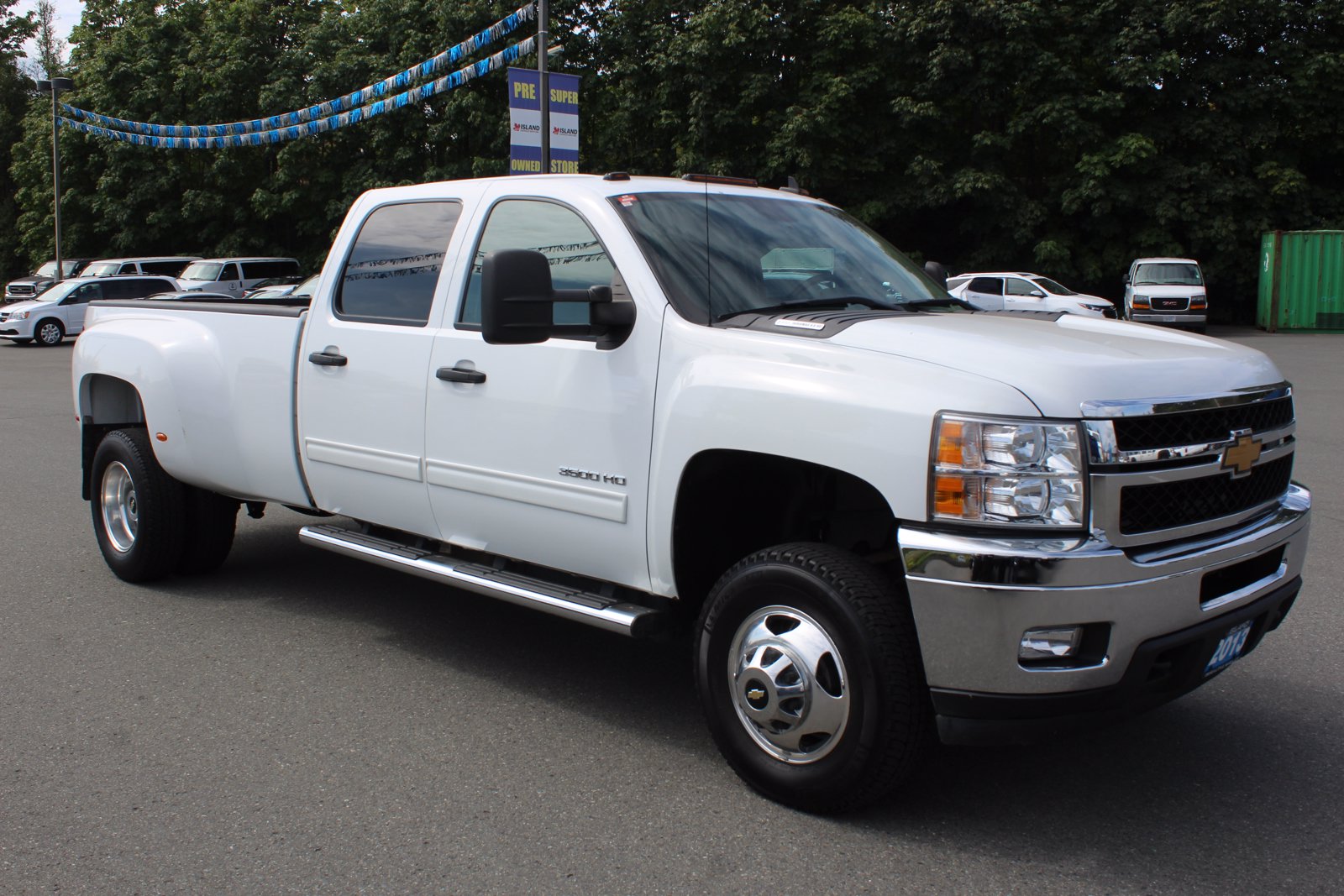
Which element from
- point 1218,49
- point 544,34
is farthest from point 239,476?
point 1218,49

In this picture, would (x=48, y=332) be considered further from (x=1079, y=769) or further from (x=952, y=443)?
(x=952, y=443)

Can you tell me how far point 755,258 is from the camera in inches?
173


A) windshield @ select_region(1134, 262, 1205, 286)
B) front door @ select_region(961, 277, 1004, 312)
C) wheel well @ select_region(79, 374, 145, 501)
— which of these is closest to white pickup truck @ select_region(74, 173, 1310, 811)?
wheel well @ select_region(79, 374, 145, 501)

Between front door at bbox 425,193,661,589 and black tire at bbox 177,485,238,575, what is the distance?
83.3 inches

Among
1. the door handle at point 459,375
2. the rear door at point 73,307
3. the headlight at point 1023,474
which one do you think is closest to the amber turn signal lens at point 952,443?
the headlight at point 1023,474

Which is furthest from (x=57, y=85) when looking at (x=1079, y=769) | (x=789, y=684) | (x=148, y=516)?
(x=1079, y=769)

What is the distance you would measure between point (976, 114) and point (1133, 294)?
7574 mm

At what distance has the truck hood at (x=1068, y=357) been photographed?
10.8 feet

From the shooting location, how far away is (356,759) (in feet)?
13.4

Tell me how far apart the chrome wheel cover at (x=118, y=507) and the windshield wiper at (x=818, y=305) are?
12.5 ft

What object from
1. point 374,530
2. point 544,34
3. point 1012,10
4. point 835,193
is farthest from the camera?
point 835,193

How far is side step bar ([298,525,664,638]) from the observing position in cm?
409

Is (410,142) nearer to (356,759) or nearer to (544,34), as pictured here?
(544,34)

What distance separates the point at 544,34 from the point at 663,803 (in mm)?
13608
